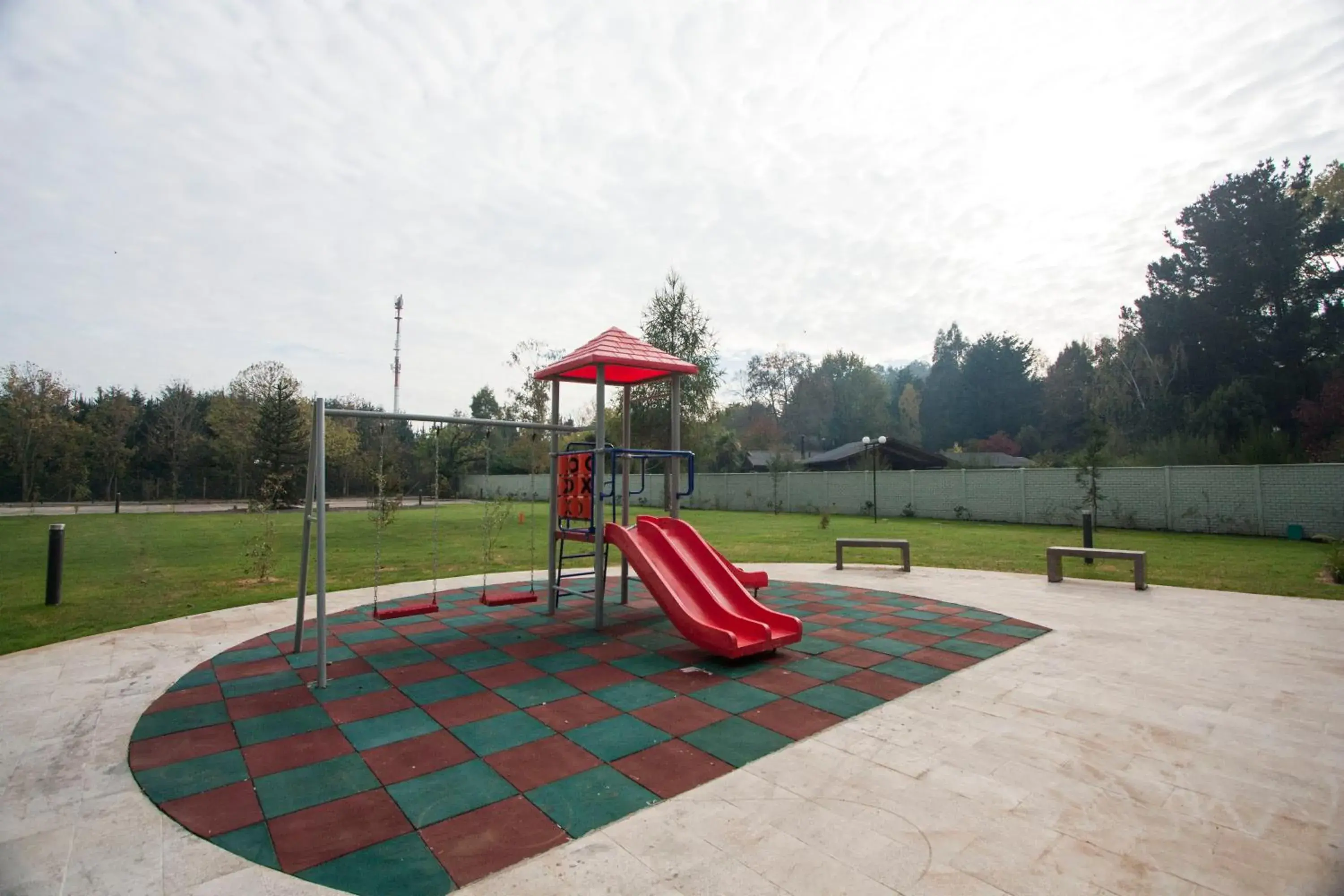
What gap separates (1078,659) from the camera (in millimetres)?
5215

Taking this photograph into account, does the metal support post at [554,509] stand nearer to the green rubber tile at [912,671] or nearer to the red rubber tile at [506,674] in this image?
the red rubber tile at [506,674]

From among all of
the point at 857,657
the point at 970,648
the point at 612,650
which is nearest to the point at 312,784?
the point at 612,650

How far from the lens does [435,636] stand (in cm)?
602

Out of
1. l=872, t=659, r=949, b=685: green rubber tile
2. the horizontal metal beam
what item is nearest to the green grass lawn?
the horizontal metal beam

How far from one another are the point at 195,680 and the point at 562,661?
2.62 meters

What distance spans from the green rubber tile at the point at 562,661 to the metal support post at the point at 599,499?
766mm

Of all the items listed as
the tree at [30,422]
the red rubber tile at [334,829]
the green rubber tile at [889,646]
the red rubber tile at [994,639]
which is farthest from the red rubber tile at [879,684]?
the tree at [30,422]

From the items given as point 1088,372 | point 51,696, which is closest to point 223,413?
point 51,696

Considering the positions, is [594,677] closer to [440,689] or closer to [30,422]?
[440,689]

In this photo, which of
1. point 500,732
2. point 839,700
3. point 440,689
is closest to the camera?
point 500,732

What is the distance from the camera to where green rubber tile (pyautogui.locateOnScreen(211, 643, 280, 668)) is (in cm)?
516

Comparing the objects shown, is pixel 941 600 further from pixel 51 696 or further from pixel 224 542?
pixel 224 542

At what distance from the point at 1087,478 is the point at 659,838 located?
66.4 feet

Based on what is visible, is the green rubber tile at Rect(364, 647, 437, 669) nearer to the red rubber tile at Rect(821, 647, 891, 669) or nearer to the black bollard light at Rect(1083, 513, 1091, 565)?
the red rubber tile at Rect(821, 647, 891, 669)
